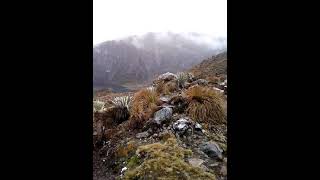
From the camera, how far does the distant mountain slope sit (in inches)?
243

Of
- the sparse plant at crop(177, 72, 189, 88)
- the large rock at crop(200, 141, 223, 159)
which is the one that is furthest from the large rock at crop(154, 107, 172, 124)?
the sparse plant at crop(177, 72, 189, 88)

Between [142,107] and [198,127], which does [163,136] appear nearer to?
[198,127]

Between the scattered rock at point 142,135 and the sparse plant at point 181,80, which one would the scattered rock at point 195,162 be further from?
the sparse plant at point 181,80

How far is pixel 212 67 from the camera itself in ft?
22.7

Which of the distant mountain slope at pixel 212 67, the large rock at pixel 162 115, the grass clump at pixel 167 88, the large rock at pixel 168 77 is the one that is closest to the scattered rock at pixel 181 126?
the large rock at pixel 162 115

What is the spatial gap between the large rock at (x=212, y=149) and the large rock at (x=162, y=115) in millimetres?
642

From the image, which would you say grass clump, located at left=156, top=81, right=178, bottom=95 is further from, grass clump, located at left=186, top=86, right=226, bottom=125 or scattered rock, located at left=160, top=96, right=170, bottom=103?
grass clump, located at left=186, top=86, right=226, bottom=125

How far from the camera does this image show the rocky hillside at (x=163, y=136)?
3.00m
